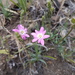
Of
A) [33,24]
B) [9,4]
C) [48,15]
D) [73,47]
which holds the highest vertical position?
[9,4]

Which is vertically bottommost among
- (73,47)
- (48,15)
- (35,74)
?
(35,74)

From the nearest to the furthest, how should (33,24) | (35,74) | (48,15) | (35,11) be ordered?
(35,74)
(48,15)
(33,24)
(35,11)

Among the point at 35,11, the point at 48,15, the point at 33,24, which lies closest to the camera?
the point at 48,15

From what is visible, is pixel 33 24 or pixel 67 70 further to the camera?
pixel 33 24

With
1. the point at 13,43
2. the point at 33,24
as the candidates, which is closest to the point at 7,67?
the point at 13,43

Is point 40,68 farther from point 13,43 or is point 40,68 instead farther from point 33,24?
point 33,24

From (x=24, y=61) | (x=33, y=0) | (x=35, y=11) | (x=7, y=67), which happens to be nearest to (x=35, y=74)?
(x=24, y=61)

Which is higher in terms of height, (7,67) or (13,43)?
(13,43)

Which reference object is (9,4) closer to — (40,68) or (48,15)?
(48,15)

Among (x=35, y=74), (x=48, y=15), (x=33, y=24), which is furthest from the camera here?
(x=33, y=24)
